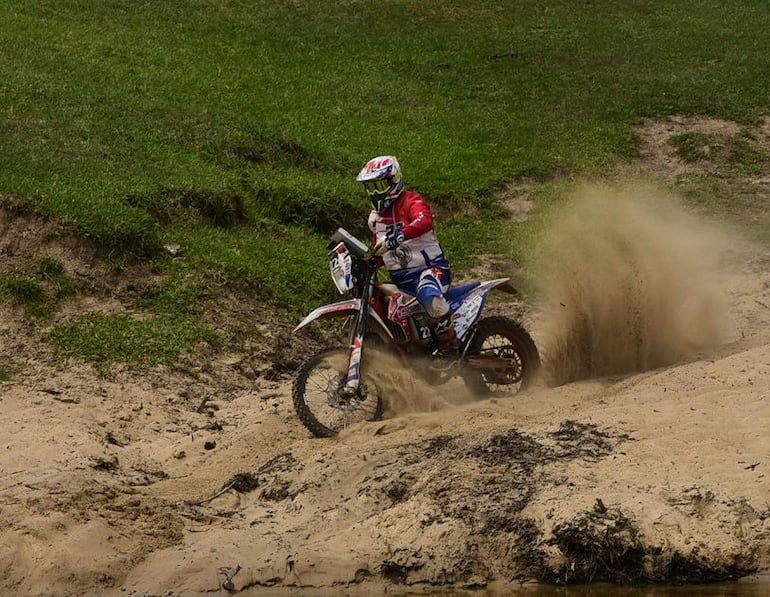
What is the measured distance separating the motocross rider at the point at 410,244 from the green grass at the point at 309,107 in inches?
114

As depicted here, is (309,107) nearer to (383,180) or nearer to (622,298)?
(622,298)

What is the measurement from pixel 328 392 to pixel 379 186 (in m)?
1.81

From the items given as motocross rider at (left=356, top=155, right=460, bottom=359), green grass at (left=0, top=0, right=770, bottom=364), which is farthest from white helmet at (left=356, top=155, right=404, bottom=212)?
green grass at (left=0, top=0, right=770, bottom=364)

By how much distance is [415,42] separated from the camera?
24938mm

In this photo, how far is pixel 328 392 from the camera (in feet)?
31.7

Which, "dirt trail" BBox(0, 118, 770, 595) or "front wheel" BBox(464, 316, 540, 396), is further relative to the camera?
"front wheel" BBox(464, 316, 540, 396)

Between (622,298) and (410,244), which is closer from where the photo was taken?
(410,244)

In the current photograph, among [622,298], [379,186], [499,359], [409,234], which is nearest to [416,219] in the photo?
[409,234]

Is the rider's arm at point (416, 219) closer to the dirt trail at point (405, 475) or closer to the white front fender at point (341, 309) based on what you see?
the white front fender at point (341, 309)

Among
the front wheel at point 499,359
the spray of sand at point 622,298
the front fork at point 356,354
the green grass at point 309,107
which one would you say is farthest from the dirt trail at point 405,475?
the green grass at point 309,107

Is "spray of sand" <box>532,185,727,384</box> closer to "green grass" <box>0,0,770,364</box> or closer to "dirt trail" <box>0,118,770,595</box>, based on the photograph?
"dirt trail" <box>0,118,770,595</box>

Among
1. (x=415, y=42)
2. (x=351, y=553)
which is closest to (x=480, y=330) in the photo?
(x=351, y=553)

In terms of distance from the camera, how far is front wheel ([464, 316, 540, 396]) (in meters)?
10.5

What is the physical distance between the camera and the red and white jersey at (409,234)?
1004cm
